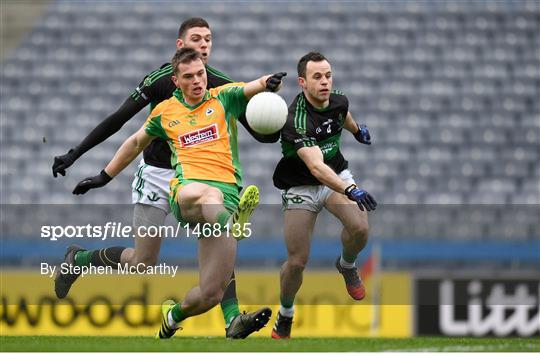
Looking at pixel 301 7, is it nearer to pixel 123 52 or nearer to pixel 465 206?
pixel 123 52

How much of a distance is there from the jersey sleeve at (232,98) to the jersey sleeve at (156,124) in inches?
15.6

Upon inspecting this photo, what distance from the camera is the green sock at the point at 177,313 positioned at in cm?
805

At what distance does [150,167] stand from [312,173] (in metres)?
1.26

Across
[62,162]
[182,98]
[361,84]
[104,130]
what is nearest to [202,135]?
[182,98]

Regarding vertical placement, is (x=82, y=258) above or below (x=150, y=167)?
below

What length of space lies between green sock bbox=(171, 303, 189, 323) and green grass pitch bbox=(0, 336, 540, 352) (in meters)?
0.17

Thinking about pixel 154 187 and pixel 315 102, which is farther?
pixel 154 187

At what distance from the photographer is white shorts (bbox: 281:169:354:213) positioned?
352 inches

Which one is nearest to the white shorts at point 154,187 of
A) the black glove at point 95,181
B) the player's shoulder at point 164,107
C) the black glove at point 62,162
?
the black glove at point 95,181

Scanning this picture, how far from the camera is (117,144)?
18.8 m

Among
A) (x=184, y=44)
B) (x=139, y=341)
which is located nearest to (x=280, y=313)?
(x=139, y=341)

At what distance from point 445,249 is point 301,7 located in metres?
8.00

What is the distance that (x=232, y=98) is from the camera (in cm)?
802

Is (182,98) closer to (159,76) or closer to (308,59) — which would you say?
(159,76)
